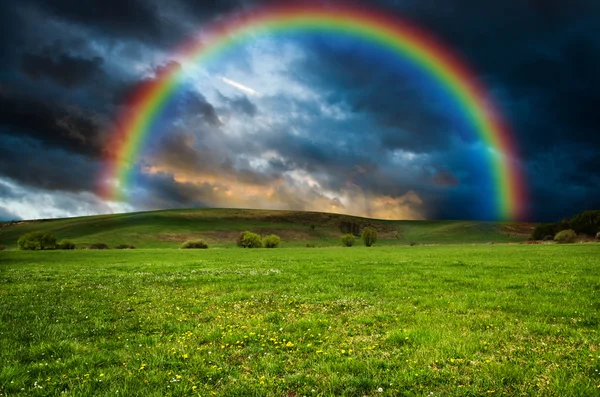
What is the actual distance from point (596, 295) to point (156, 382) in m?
18.0

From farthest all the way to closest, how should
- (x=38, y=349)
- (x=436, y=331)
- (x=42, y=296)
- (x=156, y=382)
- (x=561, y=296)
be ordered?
(x=42, y=296)
(x=561, y=296)
(x=436, y=331)
(x=38, y=349)
(x=156, y=382)

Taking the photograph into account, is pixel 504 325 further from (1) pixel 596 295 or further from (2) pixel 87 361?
(2) pixel 87 361

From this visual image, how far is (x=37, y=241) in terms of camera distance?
7862 centimetres

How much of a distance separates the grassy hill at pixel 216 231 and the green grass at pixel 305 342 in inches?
4470

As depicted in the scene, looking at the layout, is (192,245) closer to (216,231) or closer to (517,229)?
(216,231)

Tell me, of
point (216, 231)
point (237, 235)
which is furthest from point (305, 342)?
point (216, 231)

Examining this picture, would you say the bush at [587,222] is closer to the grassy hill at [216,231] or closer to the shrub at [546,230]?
the shrub at [546,230]

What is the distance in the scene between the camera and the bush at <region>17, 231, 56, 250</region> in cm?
7750

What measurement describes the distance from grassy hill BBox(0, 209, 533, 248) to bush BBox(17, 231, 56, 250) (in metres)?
36.9

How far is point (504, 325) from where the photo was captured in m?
11.2

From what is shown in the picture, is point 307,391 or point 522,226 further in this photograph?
point 522,226

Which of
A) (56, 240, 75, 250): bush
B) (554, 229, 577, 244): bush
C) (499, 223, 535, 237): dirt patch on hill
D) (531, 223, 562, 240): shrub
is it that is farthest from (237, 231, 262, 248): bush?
(499, 223, 535, 237): dirt patch on hill

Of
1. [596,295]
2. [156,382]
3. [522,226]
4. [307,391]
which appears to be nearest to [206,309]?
[156,382]

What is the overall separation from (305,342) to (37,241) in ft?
298
